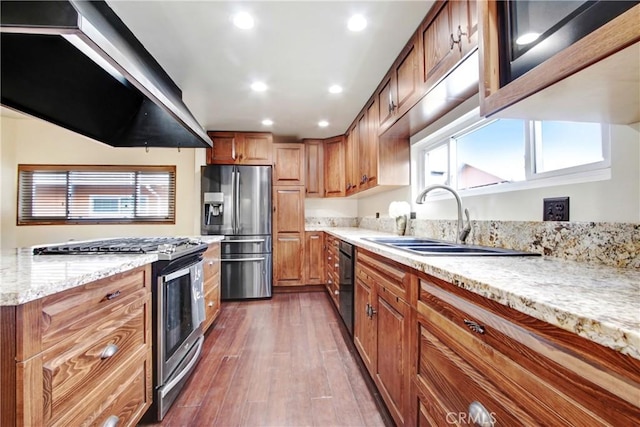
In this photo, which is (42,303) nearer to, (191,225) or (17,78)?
(17,78)

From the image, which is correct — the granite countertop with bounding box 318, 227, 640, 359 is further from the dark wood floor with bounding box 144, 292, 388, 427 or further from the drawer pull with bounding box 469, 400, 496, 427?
the dark wood floor with bounding box 144, 292, 388, 427

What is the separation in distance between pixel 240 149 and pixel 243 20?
2270 mm

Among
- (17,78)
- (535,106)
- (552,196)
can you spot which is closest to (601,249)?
(552,196)

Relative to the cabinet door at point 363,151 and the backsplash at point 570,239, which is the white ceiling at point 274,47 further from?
the backsplash at point 570,239

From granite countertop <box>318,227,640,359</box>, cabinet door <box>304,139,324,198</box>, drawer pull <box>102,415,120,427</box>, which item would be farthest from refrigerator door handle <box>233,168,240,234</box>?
granite countertop <box>318,227,640,359</box>

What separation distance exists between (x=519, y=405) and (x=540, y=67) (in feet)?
2.55

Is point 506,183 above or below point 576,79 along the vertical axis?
below

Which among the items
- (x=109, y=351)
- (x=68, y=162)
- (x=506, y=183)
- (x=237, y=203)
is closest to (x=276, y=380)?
(x=109, y=351)

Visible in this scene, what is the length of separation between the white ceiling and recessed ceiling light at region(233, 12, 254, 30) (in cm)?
4

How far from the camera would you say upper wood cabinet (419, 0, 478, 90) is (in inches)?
48.1

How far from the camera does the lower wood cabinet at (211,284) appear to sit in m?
2.44

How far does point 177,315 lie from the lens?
1.68 m

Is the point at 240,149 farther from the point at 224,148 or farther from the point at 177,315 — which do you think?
the point at 177,315

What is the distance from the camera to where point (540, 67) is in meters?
0.66
